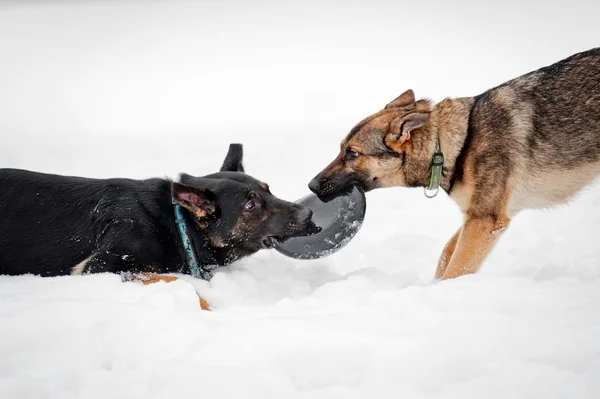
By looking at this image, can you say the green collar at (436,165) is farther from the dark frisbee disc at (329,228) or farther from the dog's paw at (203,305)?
the dog's paw at (203,305)

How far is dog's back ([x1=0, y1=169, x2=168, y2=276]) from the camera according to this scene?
4.33m

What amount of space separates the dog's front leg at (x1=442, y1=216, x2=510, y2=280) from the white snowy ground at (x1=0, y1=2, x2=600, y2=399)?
0.34 metres

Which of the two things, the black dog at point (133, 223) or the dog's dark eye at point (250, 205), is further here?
the dog's dark eye at point (250, 205)

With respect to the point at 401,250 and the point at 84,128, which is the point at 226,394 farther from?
the point at 84,128

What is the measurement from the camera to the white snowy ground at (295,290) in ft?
8.15

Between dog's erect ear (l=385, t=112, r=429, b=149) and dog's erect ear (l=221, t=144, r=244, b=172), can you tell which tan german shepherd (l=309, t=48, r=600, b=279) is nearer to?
dog's erect ear (l=385, t=112, r=429, b=149)

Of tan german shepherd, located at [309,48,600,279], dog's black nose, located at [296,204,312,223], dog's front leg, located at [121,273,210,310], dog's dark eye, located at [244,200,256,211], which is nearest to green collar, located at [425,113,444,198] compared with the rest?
tan german shepherd, located at [309,48,600,279]

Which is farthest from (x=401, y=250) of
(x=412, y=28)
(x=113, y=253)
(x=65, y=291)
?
(x=412, y=28)

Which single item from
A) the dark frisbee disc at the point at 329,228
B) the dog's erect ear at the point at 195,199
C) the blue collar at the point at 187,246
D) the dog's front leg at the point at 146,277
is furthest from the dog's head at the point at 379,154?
the dog's front leg at the point at 146,277

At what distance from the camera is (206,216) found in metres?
4.62

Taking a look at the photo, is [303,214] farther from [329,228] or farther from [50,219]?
[50,219]

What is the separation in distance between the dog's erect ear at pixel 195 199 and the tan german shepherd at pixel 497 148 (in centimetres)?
138

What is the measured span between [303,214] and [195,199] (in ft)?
3.56

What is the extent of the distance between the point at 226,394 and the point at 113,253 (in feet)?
7.35
